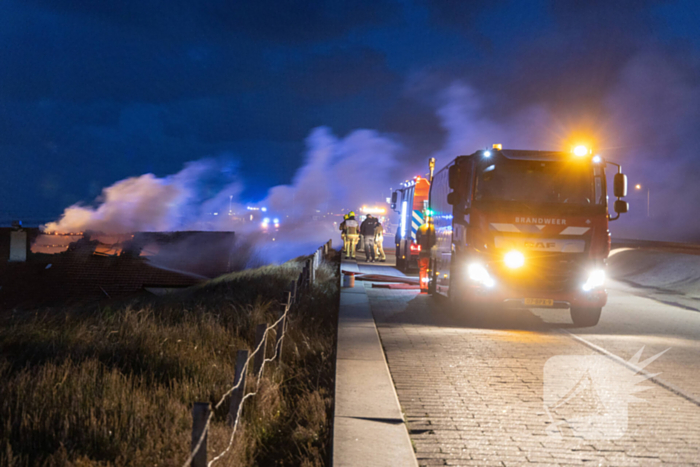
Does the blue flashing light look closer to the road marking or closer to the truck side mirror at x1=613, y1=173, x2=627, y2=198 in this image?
the truck side mirror at x1=613, y1=173, x2=627, y2=198

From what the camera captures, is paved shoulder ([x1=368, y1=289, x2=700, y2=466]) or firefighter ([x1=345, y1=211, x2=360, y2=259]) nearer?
paved shoulder ([x1=368, y1=289, x2=700, y2=466])

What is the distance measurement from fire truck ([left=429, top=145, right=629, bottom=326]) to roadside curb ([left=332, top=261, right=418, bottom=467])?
2703 millimetres

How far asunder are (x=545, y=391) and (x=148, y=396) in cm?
377

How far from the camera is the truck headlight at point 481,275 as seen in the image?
9.53 metres

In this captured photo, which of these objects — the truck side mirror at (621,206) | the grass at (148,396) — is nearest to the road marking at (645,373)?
the truck side mirror at (621,206)

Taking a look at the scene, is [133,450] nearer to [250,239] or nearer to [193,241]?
[193,241]

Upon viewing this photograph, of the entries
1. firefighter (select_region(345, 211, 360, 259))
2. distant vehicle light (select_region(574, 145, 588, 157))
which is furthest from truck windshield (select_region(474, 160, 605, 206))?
firefighter (select_region(345, 211, 360, 259))

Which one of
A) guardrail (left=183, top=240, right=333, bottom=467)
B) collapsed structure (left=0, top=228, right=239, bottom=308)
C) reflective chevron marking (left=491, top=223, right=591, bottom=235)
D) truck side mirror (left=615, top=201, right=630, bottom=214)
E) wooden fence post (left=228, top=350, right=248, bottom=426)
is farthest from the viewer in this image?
collapsed structure (left=0, top=228, right=239, bottom=308)

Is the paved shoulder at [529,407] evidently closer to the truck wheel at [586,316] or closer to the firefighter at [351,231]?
the truck wheel at [586,316]

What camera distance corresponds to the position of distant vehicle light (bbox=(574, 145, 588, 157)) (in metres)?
10.0

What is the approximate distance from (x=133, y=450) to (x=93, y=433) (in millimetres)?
447

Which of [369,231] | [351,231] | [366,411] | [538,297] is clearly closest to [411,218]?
[369,231]

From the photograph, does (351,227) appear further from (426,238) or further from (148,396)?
(148,396)

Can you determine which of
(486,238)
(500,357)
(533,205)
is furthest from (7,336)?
(533,205)
